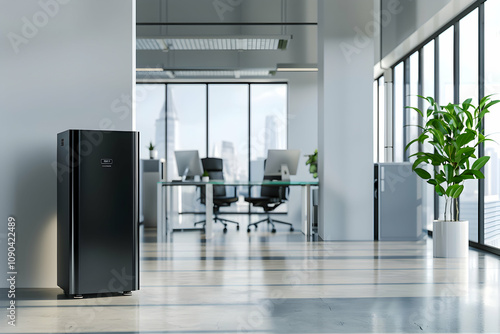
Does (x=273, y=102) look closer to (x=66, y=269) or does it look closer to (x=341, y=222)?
(x=341, y=222)

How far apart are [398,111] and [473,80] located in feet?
10.0

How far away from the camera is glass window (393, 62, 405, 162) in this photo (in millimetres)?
9991

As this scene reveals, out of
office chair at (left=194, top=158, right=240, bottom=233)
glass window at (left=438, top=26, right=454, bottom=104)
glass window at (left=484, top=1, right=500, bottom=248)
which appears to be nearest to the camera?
glass window at (left=484, top=1, right=500, bottom=248)

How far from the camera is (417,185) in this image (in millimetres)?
7773

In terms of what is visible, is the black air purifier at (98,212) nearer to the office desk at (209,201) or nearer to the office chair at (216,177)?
the office desk at (209,201)

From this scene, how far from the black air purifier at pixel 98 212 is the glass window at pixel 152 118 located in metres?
8.36

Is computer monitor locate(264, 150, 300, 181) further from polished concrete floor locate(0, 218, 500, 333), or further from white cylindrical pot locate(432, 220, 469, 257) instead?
white cylindrical pot locate(432, 220, 469, 257)

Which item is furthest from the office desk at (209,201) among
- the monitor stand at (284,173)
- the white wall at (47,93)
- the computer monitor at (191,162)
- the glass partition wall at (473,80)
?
the white wall at (47,93)

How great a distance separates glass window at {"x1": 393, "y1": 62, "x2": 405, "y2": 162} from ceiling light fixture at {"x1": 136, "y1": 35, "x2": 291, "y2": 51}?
2520 millimetres

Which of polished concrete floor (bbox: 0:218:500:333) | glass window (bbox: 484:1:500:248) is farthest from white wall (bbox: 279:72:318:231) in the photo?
polished concrete floor (bbox: 0:218:500:333)

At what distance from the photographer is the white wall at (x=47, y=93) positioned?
4.59 meters

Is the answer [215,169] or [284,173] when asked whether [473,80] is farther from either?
[215,169]

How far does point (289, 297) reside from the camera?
14.1 ft

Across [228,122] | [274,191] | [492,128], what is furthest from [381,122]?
[492,128]
